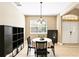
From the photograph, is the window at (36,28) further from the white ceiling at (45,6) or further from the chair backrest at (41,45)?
the chair backrest at (41,45)

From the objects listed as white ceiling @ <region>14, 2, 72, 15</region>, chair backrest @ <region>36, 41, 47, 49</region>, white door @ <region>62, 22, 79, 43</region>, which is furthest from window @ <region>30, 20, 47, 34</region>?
chair backrest @ <region>36, 41, 47, 49</region>

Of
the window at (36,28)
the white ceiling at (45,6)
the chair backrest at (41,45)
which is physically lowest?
the chair backrest at (41,45)

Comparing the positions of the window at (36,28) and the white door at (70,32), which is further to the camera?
the window at (36,28)

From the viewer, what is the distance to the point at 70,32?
11.9 metres

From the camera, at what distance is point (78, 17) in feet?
38.9

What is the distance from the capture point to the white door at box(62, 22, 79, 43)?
11.8 meters

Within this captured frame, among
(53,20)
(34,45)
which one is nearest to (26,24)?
(53,20)

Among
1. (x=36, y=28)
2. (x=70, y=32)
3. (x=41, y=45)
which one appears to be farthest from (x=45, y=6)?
(x=36, y=28)

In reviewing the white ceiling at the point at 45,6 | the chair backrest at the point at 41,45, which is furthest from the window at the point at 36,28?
the chair backrest at the point at 41,45

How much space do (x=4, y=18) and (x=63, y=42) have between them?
6746mm

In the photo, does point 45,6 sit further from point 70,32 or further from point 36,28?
point 36,28

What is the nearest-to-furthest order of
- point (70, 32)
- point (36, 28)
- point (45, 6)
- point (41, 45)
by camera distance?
point (41, 45), point (45, 6), point (70, 32), point (36, 28)

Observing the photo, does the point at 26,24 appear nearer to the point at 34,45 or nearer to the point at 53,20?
the point at 53,20

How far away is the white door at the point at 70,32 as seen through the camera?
11789mm
